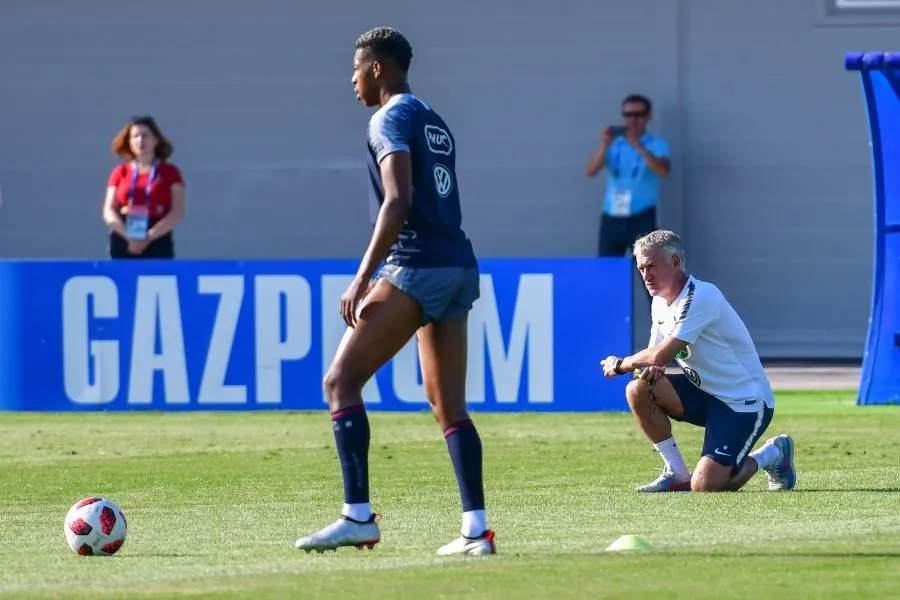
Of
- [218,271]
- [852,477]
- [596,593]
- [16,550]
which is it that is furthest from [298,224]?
[596,593]

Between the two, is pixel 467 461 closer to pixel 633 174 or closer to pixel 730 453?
pixel 730 453

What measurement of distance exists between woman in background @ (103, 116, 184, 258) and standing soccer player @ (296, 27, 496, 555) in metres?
8.99

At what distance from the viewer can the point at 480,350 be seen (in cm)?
1383

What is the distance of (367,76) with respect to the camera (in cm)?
688

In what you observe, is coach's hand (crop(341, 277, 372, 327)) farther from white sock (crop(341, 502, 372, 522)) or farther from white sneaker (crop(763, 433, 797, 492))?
white sneaker (crop(763, 433, 797, 492))

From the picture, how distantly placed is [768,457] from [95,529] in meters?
3.50

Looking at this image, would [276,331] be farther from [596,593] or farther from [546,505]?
[596,593]

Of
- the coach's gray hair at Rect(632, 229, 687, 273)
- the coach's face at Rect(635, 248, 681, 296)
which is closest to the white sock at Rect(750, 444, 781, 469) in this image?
the coach's face at Rect(635, 248, 681, 296)

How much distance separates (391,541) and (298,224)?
13099 millimetres

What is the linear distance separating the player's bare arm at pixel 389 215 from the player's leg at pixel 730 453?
2.94 m

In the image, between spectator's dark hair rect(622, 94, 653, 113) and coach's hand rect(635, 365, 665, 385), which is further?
spectator's dark hair rect(622, 94, 653, 113)

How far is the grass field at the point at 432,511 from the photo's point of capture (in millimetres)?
6121

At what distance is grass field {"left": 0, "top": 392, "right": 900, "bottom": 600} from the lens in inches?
241

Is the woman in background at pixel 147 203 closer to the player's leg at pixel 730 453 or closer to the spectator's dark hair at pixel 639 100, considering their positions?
the spectator's dark hair at pixel 639 100
